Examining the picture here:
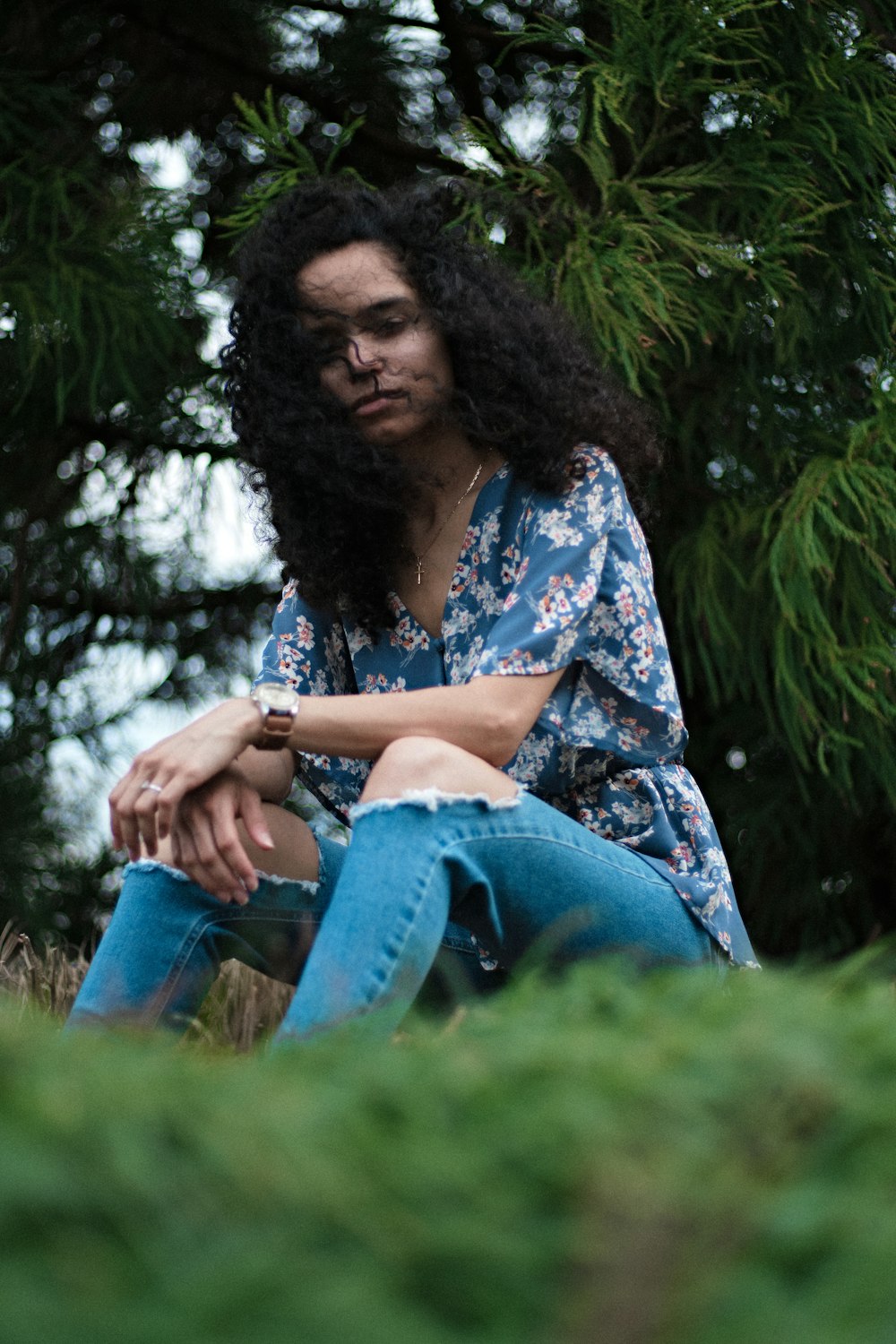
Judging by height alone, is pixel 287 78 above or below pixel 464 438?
above

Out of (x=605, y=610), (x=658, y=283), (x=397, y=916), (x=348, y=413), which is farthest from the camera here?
(x=658, y=283)

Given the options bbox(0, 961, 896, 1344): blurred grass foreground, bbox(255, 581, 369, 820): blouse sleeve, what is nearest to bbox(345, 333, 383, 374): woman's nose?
bbox(255, 581, 369, 820): blouse sleeve

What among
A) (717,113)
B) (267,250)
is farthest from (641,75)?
(267,250)

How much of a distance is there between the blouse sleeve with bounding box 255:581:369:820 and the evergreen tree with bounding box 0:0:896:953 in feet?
1.54

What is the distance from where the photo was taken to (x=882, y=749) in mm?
1808

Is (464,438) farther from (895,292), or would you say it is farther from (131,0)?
(131,0)

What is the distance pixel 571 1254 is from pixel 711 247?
1.56m

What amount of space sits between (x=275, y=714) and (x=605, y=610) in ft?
1.23

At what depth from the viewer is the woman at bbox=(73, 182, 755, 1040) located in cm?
120

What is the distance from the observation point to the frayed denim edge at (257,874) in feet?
4.46

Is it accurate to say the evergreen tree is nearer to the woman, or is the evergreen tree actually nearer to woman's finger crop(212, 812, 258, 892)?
the woman

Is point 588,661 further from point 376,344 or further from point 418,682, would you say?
point 376,344

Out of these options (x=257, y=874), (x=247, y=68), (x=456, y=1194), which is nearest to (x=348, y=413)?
(x=257, y=874)

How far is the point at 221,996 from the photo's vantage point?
5.77 ft
